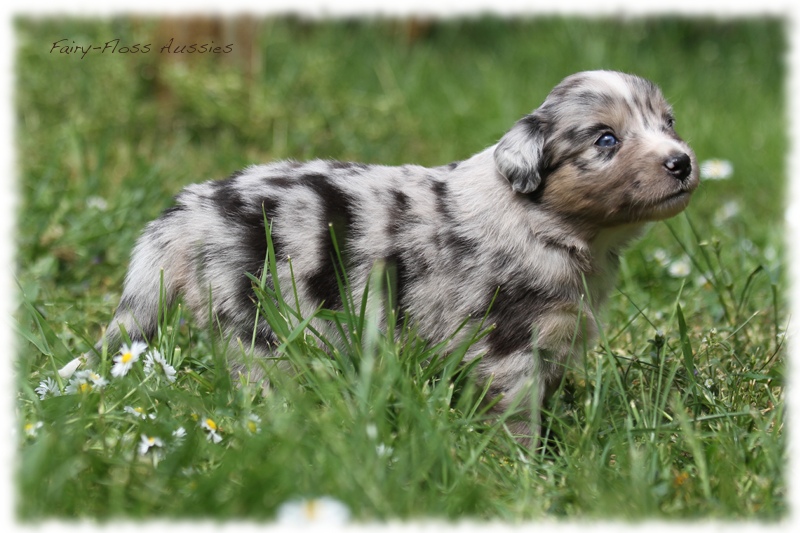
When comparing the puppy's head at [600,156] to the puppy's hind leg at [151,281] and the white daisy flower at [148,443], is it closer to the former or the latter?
the puppy's hind leg at [151,281]

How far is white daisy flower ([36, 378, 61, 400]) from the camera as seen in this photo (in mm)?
3355

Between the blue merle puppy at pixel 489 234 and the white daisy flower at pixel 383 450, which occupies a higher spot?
the blue merle puppy at pixel 489 234

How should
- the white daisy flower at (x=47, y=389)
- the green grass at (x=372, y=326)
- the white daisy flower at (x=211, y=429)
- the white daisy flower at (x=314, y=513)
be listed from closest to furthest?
the white daisy flower at (x=314, y=513) → the green grass at (x=372, y=326) → the white daisy flower at (x=211, y=429) → the white daisy flower at (x=47, y=389)

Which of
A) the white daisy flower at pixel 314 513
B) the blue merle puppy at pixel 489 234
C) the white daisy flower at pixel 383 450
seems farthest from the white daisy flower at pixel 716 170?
the white daisy flower at pixel 314 513

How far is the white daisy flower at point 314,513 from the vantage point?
2.44 meters

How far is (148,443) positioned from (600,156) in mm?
1881

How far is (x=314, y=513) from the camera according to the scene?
2.46 meters

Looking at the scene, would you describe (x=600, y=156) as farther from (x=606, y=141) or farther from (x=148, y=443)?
(x=148, y=443)

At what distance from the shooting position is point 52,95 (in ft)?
22.9

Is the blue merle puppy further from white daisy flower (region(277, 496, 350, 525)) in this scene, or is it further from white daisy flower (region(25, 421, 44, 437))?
white daisy flower (region(277, 496, 350, 525))

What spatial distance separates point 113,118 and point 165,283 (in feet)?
11.6

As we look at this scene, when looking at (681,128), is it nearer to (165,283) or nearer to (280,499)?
(165,283)

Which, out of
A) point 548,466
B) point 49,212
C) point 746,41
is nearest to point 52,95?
point 49,212

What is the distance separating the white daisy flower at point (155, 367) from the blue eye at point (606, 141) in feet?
5.73
